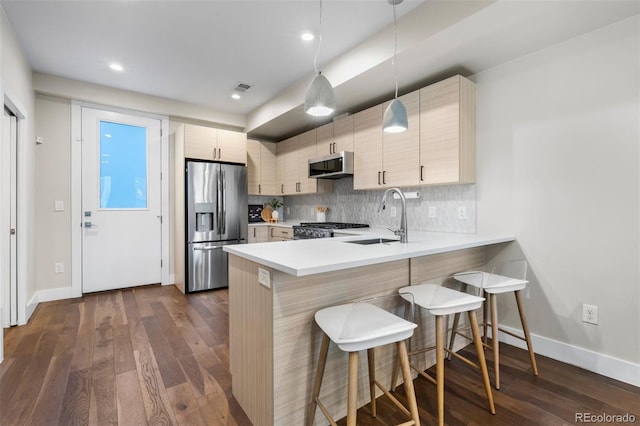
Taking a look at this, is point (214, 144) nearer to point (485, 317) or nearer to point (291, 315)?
point (291, 315)

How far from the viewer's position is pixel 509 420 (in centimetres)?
158

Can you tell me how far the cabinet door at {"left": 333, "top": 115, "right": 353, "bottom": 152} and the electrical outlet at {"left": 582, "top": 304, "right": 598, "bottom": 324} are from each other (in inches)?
98.8

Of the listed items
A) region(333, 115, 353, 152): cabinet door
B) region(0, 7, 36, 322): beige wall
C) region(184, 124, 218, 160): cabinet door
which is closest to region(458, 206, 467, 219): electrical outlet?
region(333, 115, 353, 152): cabinet door

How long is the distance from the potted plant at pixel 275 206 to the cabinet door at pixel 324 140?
1.49 m

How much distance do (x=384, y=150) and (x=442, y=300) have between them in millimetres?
1827

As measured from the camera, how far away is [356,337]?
119 centimetres

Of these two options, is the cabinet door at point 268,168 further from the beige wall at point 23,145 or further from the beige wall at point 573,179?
the beige wall at point 573,179

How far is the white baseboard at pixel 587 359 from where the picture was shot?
75.0 inches

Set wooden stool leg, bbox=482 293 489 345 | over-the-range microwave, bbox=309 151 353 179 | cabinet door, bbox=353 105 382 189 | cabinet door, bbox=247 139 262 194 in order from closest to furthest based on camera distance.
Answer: wooden stool leg, bbox=482 293 489 345 < cabinet door, bbox=353 105 382 189 < over-the-range microwave, bbox=309 151 353 179 < cabinet door, bbox=247 139 262 194

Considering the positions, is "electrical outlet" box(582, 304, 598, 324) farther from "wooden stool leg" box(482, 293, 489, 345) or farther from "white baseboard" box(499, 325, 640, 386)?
"wooden stool leg" box(482, 293, 489, 345)

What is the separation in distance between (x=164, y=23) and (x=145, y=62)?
837mm

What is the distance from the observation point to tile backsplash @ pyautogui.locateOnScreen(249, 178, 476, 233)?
110 inches

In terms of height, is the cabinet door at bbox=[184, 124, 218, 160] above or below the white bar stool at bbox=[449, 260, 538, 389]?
above

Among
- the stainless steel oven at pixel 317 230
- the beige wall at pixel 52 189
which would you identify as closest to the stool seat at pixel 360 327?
the stainless steel oven at pixel 317 230
